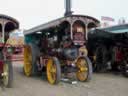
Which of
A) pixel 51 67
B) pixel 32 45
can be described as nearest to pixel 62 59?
pixel 51 67

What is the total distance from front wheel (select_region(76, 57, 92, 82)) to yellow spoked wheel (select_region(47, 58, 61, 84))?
3.14 ft

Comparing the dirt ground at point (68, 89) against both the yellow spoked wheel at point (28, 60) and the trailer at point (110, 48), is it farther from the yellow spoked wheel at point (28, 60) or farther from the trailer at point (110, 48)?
the trailer at point (110, 48)

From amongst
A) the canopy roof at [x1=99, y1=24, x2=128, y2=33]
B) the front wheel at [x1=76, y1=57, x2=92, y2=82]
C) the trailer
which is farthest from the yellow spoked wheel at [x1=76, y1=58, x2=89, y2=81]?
the canopy roof at [x1=99, y1=24, x2=128, y2=33]

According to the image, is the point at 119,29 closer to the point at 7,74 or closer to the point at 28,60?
the point at 28,60

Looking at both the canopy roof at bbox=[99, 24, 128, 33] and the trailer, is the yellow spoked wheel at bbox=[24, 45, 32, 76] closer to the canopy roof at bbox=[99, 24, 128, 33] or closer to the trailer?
the trailer

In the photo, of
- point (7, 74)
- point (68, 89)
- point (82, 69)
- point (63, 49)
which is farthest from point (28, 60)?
point (68, 89)

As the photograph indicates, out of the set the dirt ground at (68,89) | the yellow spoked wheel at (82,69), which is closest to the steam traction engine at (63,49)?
the yellow spoked wheel at (82,69)

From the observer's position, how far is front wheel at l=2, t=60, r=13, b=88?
791cm

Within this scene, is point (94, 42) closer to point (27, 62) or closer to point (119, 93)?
point (27, 62)

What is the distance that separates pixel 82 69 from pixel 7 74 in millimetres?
2647

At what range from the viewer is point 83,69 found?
9.34 meters

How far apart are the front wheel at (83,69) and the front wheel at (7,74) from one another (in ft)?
8.22

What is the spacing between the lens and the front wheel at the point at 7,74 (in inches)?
311

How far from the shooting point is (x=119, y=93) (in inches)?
297
